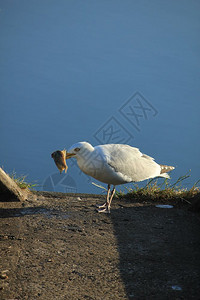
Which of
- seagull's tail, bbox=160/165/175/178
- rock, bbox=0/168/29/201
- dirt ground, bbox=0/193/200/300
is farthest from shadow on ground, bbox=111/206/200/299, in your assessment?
rock, bbox=0/168/29/201

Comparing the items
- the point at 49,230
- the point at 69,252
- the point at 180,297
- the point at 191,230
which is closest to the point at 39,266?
the point at 69,252

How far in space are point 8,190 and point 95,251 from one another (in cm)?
201

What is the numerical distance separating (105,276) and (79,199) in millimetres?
2537

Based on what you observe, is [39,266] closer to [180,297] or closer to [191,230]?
[180,297]

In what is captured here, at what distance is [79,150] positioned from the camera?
15.3ft

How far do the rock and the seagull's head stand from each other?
121cm

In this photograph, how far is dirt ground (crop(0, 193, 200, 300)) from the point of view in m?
3.16

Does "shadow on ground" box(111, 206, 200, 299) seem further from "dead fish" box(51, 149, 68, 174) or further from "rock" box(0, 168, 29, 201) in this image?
"rock" box(0, 168, 29, 201)

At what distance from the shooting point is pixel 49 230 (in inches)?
173

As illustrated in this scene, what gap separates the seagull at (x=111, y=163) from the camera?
4648 mm

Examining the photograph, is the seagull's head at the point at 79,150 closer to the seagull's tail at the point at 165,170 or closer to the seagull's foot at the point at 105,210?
the seagull's foot at the point at 105,210

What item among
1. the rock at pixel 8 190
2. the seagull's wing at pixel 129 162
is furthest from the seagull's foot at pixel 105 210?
the rock at pixel 8 190

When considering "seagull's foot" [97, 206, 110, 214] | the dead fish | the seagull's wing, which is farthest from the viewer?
"seagull's foot" [97, 206, 110, 214]

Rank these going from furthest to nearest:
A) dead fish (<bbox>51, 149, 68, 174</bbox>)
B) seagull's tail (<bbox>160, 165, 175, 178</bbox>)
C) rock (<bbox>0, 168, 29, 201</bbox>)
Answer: seagull's tail (<bbox>160, 165, 175, 178</bbox>), rock (<bbox>0, 168, 29, 201</bbox>), dead fish (<bbox>51, 149, 68, 174</bbox>)
